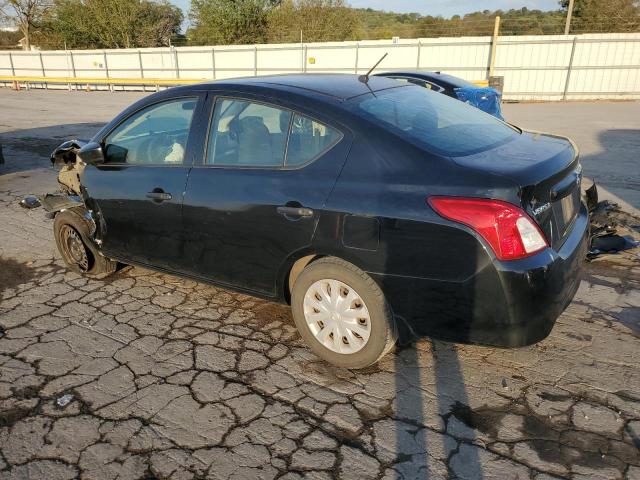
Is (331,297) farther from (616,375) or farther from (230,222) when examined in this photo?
(616,375)

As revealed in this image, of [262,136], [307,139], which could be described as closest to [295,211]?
[307,139]

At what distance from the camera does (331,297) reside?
2.92 metres

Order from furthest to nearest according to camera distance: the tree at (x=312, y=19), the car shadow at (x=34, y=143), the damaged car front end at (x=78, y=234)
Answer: the tree at (x=312, y=19)
the car shadow at (x=34, y=143)
the damaged car front end at (x=78, y=234)

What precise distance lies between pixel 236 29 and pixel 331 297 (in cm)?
4058

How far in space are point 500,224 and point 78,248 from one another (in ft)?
11.9

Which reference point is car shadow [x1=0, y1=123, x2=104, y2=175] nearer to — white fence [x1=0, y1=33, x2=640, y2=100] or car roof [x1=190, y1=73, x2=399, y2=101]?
car roof [x1=190, y1=73, x2=399, y2=101]

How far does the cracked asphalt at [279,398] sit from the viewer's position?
231cm

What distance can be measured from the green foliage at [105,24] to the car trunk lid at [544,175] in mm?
43046

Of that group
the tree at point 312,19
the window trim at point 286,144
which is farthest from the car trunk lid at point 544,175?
the tree at point 312,19

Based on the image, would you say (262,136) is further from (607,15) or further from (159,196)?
(607,15)

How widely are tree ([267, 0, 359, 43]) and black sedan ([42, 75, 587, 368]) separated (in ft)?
116

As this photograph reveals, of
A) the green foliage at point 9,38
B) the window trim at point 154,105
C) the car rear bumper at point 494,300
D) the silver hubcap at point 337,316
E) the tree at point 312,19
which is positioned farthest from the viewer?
the green foliage at point 9,38

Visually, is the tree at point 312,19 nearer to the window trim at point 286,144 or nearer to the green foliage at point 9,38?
the window trim at point 286,144

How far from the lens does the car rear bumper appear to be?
2414 millimetres
